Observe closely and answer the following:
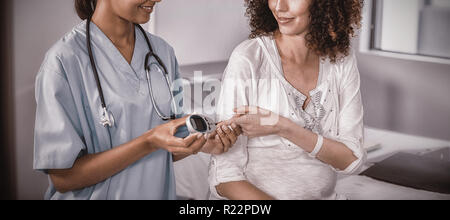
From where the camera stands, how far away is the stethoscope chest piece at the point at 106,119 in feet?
3.64

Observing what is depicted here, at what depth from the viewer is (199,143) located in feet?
3.73

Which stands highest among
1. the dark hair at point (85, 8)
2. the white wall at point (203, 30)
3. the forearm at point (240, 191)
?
the dark hair at point (85, 8)

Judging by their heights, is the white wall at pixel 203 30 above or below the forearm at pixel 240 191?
above

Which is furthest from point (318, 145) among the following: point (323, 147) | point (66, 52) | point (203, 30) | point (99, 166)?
point (66, 52)

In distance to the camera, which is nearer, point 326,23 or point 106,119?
point 106,119

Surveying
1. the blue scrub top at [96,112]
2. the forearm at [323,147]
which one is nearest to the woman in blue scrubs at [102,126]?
the blue scrub top at [96,112]

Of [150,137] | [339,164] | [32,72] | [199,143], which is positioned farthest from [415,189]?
[32,72]

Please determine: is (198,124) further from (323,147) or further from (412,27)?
(412,27)

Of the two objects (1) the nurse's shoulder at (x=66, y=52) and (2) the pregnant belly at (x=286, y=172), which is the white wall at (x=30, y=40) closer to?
(1) the nurse's shoulder at (x=66, y=52)

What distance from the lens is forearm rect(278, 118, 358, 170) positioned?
121 cm

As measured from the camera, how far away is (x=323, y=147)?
123cm

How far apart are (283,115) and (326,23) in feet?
0.84

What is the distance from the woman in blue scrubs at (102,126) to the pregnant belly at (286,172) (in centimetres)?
10

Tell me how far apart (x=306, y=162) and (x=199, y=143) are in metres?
0.29
